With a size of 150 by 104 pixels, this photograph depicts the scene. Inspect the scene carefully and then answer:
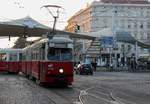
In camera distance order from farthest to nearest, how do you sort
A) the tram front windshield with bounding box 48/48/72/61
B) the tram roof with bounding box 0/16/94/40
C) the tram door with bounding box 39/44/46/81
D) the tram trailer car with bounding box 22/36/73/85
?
the tram roof with bounding box 0/16/94/40, the tram door with bounding box 39/44/46/81, the tram front windshield with bounding box 48/48/72/61, the tram trailer car with bounding box 22/36/73/85

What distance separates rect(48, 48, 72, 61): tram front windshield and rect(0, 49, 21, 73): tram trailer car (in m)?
24.6

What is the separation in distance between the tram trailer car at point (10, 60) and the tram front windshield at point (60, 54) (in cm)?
2458

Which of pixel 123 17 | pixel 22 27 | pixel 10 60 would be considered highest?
pixel 123 17

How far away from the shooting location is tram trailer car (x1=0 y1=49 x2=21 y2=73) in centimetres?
Result: 5175

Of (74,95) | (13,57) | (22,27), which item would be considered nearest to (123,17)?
(22,27)

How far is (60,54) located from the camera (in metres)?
27.4

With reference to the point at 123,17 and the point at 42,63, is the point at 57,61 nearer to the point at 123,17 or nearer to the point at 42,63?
the point at 42,63

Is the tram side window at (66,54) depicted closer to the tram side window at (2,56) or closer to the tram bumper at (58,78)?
the tram bumper at (58,78)

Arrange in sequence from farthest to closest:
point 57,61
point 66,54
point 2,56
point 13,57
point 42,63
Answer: point 2,56 < point 13,57 < point 42,63 < point 66,54 < point 57,61

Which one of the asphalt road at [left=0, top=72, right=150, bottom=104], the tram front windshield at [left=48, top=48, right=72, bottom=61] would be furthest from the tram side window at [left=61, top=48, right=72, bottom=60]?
the asphalt road at [left=0, top=72, right=150, bottom=104]

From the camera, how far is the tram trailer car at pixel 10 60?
51750 millimetres

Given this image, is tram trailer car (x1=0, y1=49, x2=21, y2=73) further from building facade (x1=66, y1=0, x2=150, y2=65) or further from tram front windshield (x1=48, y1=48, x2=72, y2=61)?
building facade (x1=66, y1=0, x2=150, y2=65)

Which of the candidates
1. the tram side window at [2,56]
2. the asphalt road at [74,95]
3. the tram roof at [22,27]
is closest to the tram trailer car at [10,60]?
the tram side window at [2,56]

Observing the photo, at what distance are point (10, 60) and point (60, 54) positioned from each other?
25.3m
